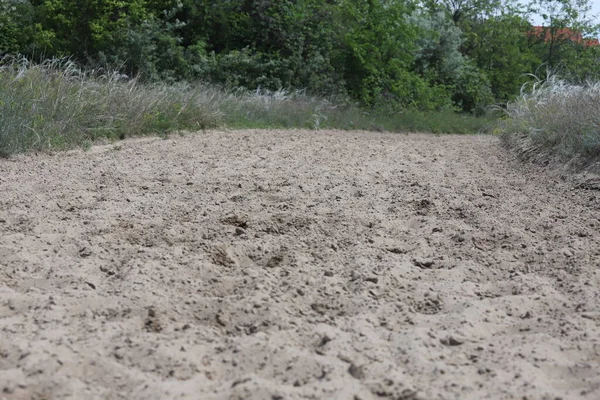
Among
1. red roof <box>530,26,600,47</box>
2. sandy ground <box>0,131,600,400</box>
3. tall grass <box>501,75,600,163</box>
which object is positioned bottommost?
sandy ground <box>0,131,600,400</box>

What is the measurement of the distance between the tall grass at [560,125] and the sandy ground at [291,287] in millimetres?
1159

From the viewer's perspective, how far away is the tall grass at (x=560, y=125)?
7.63 meters

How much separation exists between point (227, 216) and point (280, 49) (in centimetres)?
1392

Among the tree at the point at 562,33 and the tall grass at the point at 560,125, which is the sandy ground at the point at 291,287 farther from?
the tree at the point at 562,33

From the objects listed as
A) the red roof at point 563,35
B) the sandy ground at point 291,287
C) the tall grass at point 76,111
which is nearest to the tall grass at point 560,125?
the sandy ground at point 291,287

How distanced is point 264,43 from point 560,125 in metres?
11.2

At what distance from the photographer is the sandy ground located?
2641mm

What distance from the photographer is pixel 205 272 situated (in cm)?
380

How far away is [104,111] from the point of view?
29.6 ft

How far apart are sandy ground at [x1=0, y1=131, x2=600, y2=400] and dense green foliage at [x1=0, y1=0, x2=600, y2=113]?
9354mm

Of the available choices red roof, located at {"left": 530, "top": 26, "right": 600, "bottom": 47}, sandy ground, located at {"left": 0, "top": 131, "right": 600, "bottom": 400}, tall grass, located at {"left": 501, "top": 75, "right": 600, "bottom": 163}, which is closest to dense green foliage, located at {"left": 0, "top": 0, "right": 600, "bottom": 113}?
red roof, located at {"left": 530, "top": 26, "right": 600, "bottom": 47}

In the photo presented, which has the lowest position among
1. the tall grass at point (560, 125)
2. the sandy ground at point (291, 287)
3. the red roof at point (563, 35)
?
the sandy ground at point (291, 287)

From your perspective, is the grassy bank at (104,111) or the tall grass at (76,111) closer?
the tall grass at (76,111)

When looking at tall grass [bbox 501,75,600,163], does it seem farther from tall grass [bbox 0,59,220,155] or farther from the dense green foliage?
the dense green foliage
